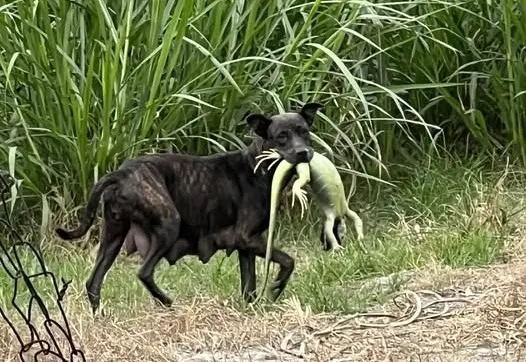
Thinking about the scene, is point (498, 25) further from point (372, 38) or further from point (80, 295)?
point (80, 295)

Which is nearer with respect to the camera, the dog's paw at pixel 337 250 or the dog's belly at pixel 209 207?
the dog's belly at pixel 209 207

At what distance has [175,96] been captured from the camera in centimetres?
645

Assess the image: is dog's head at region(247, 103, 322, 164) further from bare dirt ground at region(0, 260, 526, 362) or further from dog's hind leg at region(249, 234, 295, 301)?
bare dirt ground at region(0, 260, 526, 362)

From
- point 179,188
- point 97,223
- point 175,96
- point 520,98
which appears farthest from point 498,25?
point 179,188

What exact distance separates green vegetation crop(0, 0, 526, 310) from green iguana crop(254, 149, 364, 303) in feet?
1.14

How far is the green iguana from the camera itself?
4.70m

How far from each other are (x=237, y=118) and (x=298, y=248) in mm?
998

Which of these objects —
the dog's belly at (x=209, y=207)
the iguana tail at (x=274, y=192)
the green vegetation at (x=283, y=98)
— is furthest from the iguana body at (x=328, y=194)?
the green vegetation at (x=283, y=98)

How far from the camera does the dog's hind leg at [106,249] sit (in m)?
4.76

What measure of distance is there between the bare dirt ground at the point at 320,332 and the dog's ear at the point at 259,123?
68 cm

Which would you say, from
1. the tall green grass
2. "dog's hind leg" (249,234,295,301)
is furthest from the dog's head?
the tall green grass

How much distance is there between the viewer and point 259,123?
473cm

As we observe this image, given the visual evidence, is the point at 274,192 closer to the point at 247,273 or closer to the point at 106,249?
the point at 247,273

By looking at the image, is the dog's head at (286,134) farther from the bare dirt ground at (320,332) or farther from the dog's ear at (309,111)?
the bare dirt ground at (320,332)
